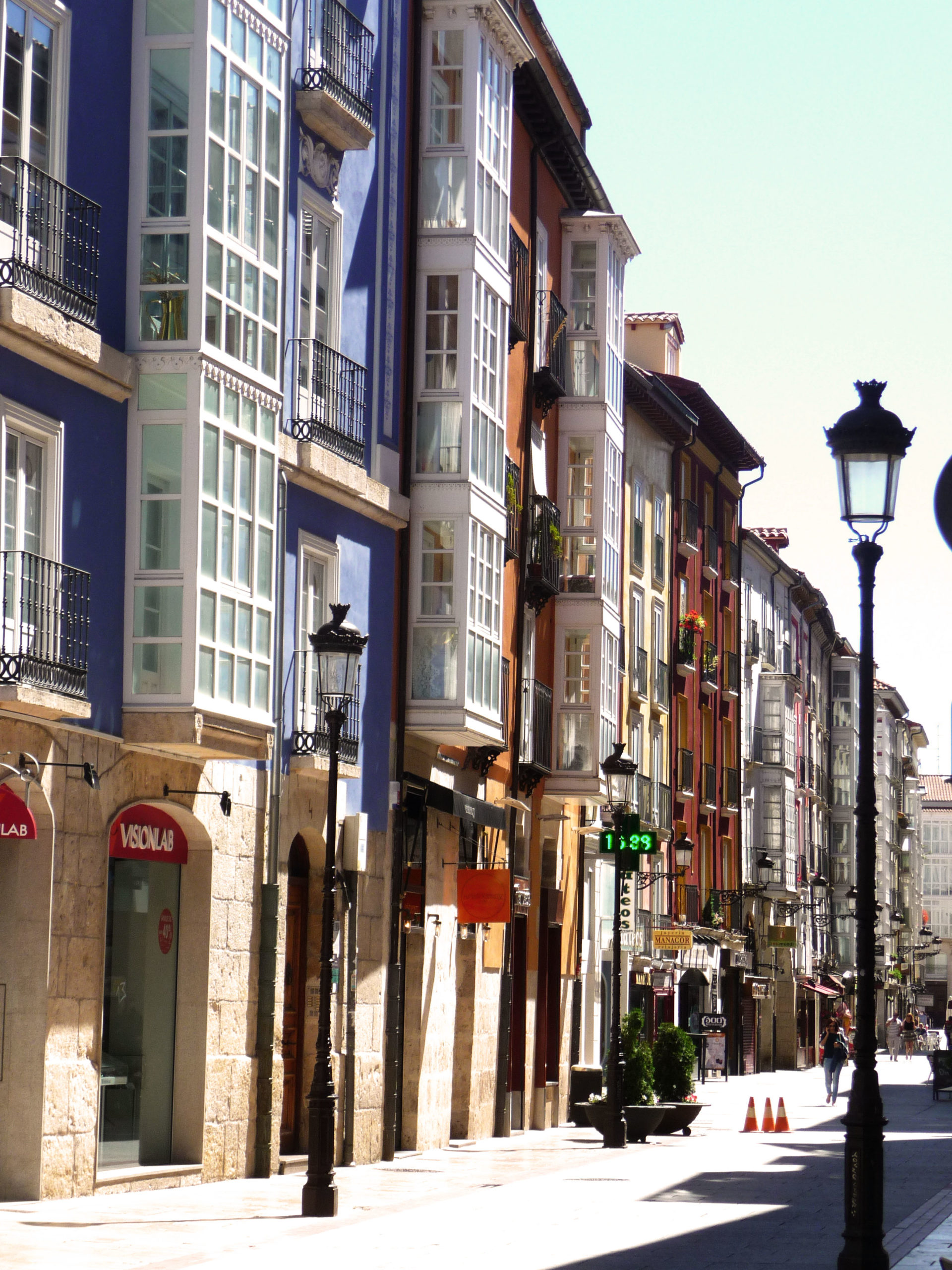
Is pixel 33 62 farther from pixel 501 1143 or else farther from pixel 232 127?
pixel 501 1143

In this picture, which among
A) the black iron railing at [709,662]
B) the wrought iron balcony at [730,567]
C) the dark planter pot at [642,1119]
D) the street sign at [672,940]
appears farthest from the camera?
the wrought iron balcony at [730,567]

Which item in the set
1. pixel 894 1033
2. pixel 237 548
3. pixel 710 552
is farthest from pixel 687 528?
pixel 237 548

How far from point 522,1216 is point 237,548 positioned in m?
6.63

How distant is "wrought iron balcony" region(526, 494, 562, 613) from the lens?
34.0 metres

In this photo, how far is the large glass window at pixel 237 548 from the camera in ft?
65.0

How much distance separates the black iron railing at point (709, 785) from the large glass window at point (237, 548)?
126 feet

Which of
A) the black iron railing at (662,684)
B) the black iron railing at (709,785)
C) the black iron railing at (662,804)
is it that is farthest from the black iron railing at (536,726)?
the black iron railing at (709,785)

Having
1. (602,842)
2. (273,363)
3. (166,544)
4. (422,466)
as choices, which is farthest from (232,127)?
(602,842)

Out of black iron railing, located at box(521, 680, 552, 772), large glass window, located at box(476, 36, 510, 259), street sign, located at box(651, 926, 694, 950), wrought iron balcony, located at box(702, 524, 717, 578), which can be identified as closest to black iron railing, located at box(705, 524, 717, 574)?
wrought iron balcony, located at box(702, 524, 717, 578)

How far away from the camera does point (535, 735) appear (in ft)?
114

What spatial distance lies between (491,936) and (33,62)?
16.8 m

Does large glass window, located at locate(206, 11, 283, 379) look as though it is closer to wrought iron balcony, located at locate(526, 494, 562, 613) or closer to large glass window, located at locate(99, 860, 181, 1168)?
large glass window, located at locate(99, 860, 181, 1168)

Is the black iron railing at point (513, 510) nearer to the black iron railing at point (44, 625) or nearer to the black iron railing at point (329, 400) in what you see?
the black iron railing at point (329, 400)

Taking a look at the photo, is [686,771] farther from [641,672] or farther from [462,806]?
[462,806]
